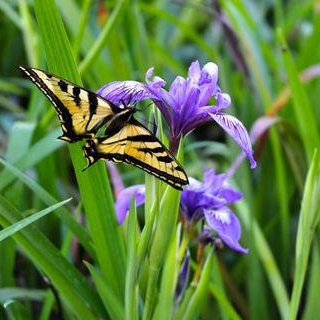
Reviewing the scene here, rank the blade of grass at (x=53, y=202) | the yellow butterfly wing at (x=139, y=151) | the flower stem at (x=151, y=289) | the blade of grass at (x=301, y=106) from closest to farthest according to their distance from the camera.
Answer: the yellow butterfly wing at (x=139, y=151) → the flower stem at (x=151, y=289) → the blade of grass at (x=53, y=202) → the blade of grass at (x=301, y=106)

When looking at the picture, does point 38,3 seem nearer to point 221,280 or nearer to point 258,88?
point 221,280

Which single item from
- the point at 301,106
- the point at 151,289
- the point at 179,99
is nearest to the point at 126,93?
the point at 179,99

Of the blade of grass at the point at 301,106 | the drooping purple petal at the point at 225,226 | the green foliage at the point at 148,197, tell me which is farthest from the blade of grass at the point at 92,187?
the blade of grass at the point at 301,106

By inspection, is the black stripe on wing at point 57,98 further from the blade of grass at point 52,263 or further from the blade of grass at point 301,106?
the blade of grass at point 301,106

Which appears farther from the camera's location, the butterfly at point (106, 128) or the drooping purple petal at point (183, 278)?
the drooping purple petal at point (183, 278)

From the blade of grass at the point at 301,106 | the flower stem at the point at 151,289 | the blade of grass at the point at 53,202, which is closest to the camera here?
the flower stem at the point at 151,289

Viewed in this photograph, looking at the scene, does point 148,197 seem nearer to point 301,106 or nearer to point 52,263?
point 52,263
